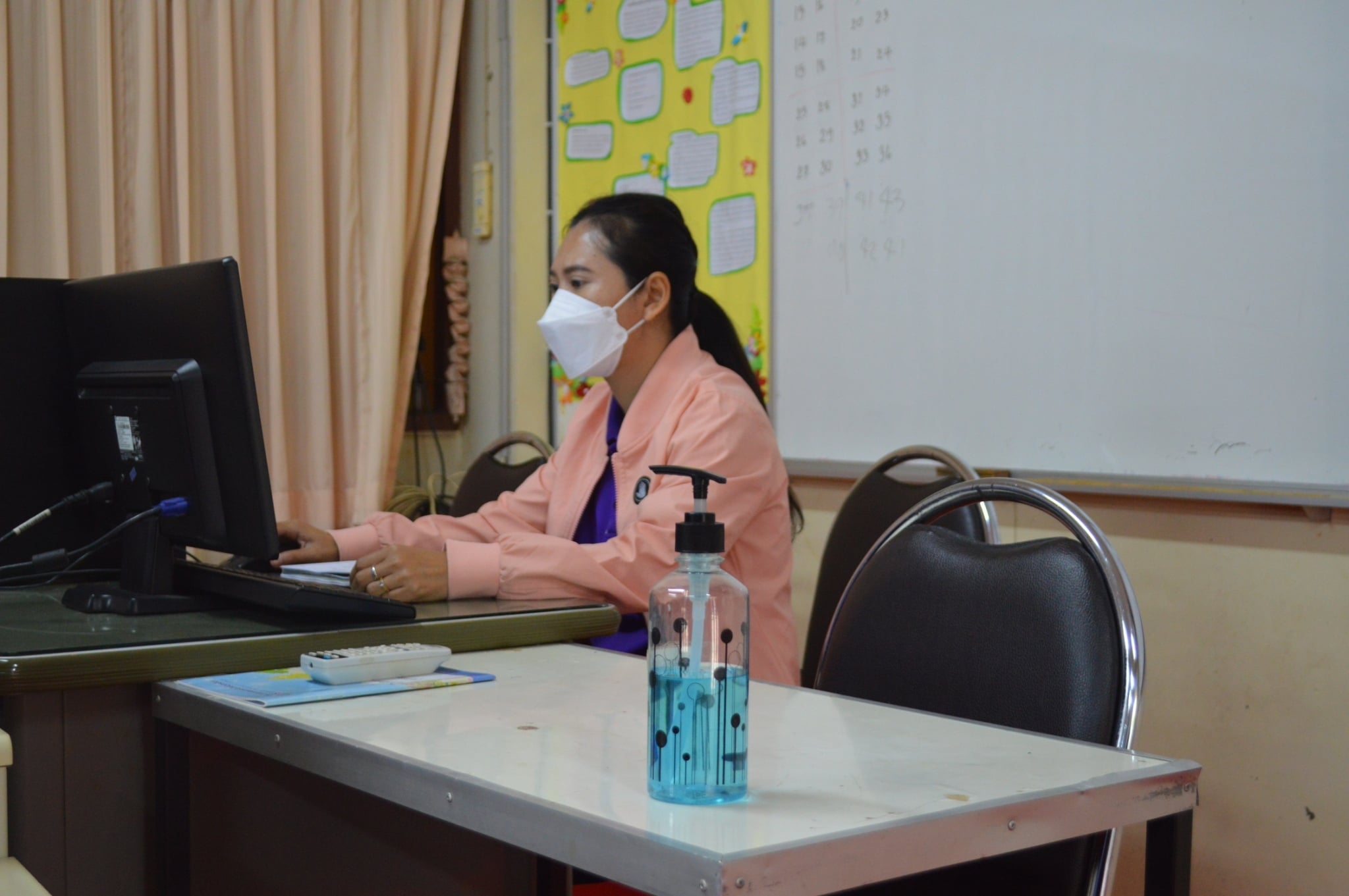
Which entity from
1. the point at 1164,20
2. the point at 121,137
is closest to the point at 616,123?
the point at 121,137

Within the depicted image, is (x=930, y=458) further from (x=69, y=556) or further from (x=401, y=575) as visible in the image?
(x=69, y=556)

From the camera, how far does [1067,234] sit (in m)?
2.12

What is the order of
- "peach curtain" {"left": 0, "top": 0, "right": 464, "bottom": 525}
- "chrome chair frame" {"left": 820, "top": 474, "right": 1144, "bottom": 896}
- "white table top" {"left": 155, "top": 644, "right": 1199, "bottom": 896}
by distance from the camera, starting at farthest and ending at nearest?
"peach curtain" {"left": 0, "top": 0, "right": 464, "bottom": 525} < "chrome chair frame" {"left": 820, "top": 474, "right": 1144, "bottom": 896} < "white table top" {"left": 155, "top": 644, "right": 1199, "bottom": 896}

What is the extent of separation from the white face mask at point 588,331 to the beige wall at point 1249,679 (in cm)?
83

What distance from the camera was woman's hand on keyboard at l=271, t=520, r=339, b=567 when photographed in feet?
5.84

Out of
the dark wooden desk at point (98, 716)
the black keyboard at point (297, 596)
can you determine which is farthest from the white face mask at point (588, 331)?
the dark wooden desk at point (98, 716)

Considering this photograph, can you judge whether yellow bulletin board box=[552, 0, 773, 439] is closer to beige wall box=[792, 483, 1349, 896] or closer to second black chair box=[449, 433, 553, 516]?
second black chair box=[449, 433, 553, 516]

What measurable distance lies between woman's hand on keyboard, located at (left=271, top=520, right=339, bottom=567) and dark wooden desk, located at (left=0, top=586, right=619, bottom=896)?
46 cm

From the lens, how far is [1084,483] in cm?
207

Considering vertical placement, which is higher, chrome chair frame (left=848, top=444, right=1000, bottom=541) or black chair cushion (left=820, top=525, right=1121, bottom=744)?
chrome chair frame (left=848, top=444, right=1000, bottom=541)

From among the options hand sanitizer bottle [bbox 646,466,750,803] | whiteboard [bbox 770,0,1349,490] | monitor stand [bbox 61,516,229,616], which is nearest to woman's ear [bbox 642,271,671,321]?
whiteboard [bbox 770,0,1349,490]

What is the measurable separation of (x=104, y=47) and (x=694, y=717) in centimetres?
244

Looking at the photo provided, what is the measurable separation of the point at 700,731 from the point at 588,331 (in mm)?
1291

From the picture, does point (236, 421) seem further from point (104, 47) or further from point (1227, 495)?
point (104, 47)
